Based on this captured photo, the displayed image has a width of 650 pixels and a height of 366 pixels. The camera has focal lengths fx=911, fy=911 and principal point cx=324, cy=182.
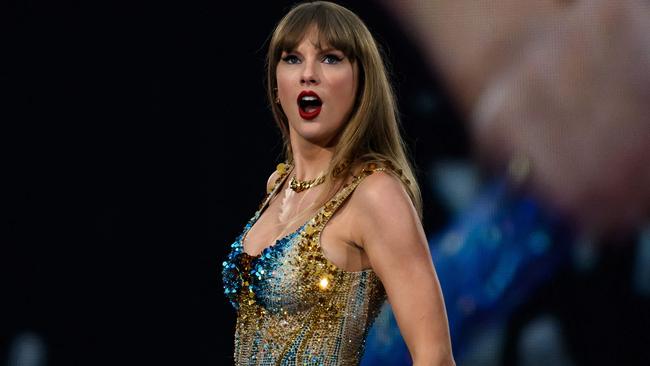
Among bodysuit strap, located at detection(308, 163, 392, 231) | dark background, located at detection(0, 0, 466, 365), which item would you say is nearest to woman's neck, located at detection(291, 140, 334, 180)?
bodysuit strap, located at detection(308, 163, 392, 231)

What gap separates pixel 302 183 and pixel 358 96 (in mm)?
227

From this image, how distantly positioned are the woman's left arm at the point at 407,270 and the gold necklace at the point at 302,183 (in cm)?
23

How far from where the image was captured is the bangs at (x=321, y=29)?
1.69 metres

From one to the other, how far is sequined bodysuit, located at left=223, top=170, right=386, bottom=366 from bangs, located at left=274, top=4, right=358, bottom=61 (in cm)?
25

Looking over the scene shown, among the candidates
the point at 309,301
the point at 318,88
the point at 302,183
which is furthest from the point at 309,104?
the point at 309,301

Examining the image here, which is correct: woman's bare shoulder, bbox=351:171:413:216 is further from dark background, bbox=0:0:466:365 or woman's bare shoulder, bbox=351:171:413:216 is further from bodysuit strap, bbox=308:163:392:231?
dark background, bbox=0:0:466:365

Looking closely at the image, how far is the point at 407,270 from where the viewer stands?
59.5 inches

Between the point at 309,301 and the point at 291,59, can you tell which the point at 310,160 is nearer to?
the point at 291,59

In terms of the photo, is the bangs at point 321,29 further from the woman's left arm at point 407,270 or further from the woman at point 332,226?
the woman's left arm at point 407,270

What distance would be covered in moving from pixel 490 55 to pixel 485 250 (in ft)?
2.06

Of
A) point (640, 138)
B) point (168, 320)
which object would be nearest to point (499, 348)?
point (640, 138)

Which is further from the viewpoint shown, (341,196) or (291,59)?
(291,59)

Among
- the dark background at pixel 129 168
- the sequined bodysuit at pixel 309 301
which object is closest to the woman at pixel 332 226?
the sequined bodysuit at pixel 309 301

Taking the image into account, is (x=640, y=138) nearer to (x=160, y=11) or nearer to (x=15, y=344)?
(x=160, y=11)
